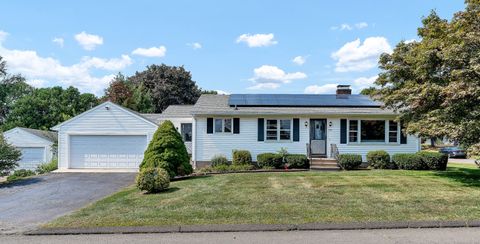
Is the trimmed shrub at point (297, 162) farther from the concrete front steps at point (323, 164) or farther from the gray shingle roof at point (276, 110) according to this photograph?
the gray shingle roof at point (276, 110)

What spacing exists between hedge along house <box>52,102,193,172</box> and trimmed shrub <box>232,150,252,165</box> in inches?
210

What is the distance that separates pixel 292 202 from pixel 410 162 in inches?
416

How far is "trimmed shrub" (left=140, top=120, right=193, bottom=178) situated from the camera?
14.2m

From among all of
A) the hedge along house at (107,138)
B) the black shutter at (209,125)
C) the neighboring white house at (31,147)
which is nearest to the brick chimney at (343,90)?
the black shutter at (209,125)

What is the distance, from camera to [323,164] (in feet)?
61.8

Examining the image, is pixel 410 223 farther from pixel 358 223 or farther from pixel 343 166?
pixel 343 166

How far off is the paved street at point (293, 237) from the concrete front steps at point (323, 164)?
1125cm

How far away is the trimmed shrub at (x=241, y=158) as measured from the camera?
1870 cm

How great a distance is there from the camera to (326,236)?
22.3 feet

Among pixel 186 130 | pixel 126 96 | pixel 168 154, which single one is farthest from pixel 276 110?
pixel 126 96

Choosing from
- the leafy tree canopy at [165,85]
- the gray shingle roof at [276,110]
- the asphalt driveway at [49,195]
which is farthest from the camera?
the leafy tree canopy at [165,85]

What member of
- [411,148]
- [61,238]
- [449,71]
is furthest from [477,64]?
[61,238]

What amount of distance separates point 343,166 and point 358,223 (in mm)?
10989

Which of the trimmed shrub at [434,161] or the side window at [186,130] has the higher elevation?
the side window at [186,130]
